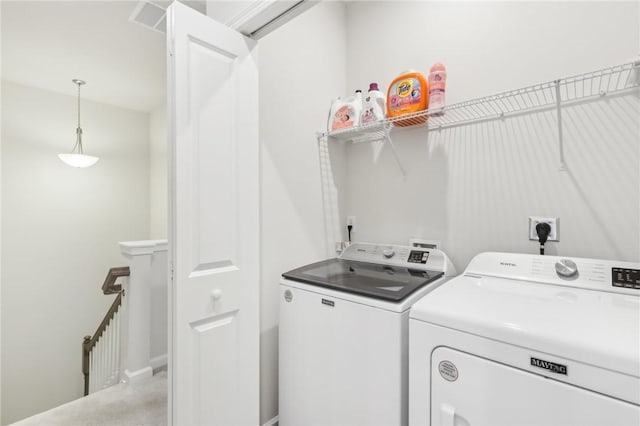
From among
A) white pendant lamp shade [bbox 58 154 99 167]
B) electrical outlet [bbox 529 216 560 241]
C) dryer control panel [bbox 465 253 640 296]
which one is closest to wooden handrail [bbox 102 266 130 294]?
white pendant lamp shade [bbox 58 154 99 167]

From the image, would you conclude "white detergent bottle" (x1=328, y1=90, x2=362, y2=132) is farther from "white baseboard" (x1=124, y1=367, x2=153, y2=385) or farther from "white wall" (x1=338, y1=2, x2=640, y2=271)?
"white baseboard" (x1=124, y1=367, x2=153, y2=385)

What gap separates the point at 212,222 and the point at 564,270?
147cm

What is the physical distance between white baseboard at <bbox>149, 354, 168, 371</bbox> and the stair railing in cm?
29

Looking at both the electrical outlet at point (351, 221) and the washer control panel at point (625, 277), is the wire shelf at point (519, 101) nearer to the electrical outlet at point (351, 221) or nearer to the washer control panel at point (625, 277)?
the electrical outlet at point (351, 221)

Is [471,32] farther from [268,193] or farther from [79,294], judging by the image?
[79,294]

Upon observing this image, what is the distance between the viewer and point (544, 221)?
1402 mm

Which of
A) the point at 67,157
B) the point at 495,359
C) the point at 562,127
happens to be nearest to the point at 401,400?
the point at 495,359

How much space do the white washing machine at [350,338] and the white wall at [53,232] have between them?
3.66 meters

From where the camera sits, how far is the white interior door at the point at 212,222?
1.17 meters

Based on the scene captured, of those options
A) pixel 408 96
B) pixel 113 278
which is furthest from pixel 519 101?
pixel 113 278

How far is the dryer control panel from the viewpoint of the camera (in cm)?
112

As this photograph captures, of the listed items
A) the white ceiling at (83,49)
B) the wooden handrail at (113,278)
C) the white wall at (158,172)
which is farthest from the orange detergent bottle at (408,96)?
the white wall at (158,172)

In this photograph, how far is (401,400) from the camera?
112cm

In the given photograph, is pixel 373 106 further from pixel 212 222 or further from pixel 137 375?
pixel 137 375
